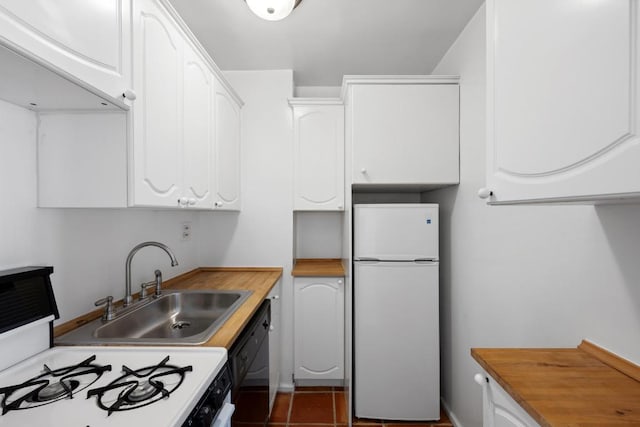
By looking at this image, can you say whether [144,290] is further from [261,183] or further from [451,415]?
[451,415]

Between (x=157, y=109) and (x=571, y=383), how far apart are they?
1.64m

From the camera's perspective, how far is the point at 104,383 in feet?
2.77

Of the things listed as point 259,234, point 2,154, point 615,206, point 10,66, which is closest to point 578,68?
point 615,206

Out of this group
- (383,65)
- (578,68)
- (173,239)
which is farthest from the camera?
(383,65)

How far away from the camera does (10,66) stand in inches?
28.6

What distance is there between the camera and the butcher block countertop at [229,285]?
3.77ft

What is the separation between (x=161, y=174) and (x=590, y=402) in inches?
60.1

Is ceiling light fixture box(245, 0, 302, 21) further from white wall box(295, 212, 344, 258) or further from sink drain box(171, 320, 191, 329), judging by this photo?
sink drain box(171, 320, 191, 329)

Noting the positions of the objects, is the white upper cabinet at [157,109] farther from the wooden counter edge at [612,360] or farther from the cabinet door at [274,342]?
the wooden counter edge at [612,360]

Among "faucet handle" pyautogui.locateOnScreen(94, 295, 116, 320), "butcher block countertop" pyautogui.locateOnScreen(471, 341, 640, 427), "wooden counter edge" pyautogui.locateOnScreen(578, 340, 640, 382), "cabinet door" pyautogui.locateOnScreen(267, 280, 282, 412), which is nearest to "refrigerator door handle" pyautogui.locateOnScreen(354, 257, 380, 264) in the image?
"cabinet door" pyautogui.locateOnScreen(267, 280, 282, 412)

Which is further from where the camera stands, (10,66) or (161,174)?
(161,174)

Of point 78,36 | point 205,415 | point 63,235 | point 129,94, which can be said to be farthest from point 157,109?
point 205,415

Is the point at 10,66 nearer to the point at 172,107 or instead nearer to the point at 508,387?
the point at 172,107

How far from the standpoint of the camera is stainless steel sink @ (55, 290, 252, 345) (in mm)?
1106
